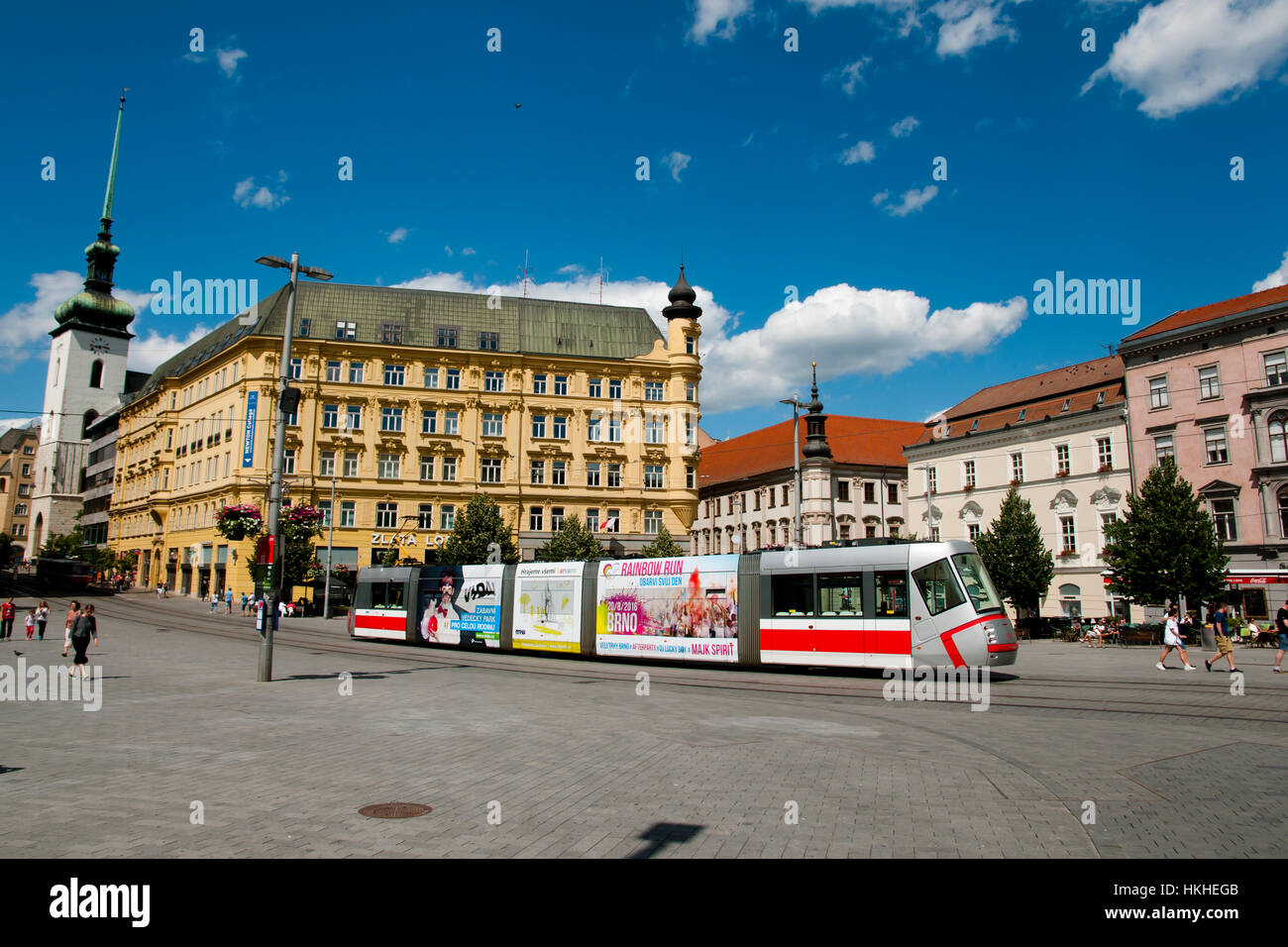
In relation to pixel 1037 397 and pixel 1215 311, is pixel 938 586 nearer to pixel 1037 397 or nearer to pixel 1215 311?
pixel 1215 311

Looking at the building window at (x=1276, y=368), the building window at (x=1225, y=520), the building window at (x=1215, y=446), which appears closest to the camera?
the building window at (x=1276, y=368)

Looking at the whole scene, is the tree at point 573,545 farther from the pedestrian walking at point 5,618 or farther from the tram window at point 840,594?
the tram window at point 840,594

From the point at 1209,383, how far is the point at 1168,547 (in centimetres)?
1091

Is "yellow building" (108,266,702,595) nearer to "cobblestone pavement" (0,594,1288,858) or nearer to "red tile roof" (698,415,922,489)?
"red tile roof" (698,415,922,489)

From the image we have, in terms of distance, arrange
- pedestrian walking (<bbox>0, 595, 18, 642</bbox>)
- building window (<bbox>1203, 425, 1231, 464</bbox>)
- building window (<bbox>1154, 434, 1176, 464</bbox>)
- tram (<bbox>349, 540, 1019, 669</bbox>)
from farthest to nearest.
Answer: building window (<bbox>1154, 434, 1176, 464</bbox>) < building window (<bbox>1203, 425, 1231, 464</bbox>) < pedestrian walking (<bbox>0, 595, 18, 642</bbox>) < tram (<bbox>349, 540, 1019, 669</bbox>)

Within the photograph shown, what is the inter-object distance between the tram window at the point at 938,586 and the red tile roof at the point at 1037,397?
123 ft

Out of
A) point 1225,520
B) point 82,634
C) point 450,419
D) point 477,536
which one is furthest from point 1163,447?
point 82,634

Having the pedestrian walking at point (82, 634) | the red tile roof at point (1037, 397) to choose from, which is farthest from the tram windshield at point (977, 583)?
the red tile roof at point (1037, 397)

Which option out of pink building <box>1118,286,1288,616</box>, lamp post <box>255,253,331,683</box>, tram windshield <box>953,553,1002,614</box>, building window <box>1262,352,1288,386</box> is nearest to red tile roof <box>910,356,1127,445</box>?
pink building <box>1118,286,1288,616</box>

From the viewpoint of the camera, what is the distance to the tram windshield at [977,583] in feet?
59.7

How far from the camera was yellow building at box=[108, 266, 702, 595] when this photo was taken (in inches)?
2178

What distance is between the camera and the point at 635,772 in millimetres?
8742

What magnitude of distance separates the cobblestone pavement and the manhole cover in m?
0.13
